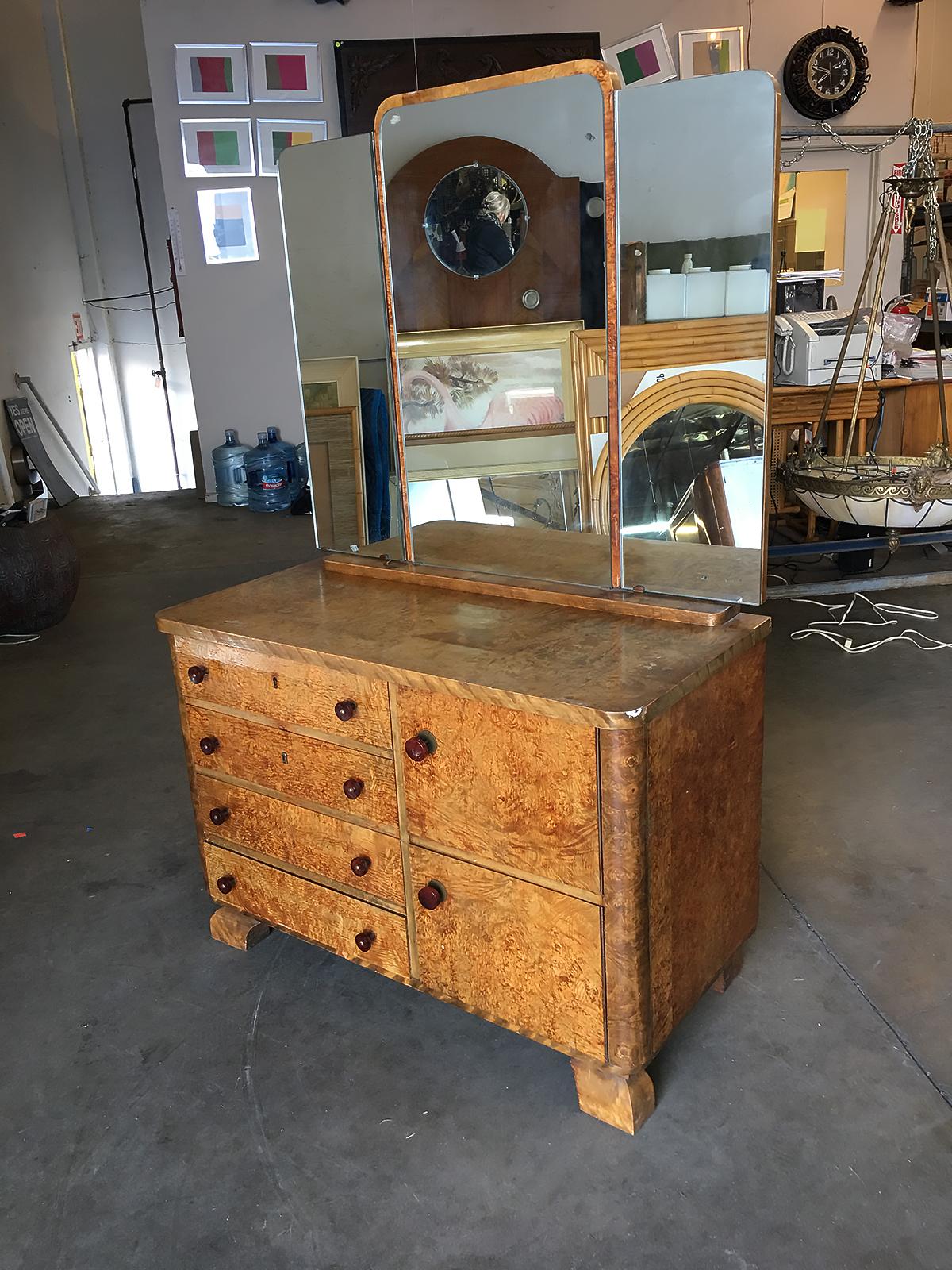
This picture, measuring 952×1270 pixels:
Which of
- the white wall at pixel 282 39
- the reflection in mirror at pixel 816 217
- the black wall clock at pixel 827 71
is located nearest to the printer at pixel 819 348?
the reflection in mirror at pixel 816 217

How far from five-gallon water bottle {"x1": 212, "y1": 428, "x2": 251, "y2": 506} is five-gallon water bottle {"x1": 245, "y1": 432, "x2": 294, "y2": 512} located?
108mm

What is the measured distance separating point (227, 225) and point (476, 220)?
5.35m

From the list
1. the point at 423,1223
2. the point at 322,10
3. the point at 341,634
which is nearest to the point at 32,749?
the point at 341,634

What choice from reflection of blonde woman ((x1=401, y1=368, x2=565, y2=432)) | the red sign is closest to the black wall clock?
the red sign

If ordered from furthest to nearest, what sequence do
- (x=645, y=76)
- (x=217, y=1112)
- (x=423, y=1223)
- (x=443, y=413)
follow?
1. (x=645, y=76)
2. (x=443, y=413)
3. (x=217, y=1112)
4. (x=423, y=1223)

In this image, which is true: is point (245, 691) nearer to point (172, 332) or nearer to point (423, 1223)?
point (423, 1223)

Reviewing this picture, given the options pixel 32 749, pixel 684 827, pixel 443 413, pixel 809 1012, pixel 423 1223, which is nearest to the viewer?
pixel 423 1223

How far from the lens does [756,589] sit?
1659mm

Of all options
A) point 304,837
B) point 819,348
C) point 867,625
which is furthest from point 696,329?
point 819,348

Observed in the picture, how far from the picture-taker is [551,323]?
174 cm

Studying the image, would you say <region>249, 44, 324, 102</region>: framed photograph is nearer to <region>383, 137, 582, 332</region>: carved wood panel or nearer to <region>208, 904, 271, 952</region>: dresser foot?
<region>383, 137, 582, 332</region>: carved wood panel

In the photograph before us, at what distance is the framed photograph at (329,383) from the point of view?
2041mm

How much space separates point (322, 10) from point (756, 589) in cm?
603

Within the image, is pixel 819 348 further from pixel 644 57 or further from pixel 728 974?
pixel 728 974
